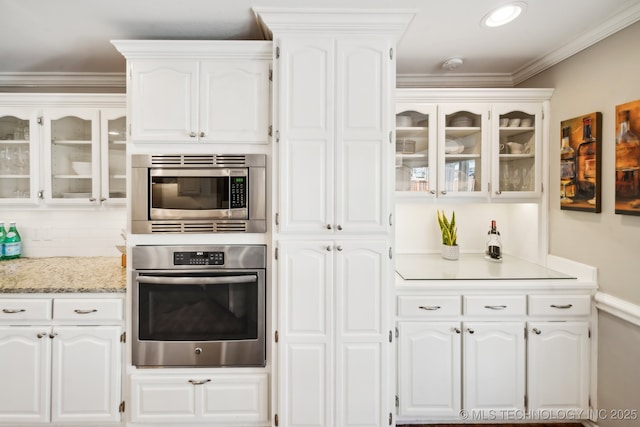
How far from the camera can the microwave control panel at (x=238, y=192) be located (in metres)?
1.95

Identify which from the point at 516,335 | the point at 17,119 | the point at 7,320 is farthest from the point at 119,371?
the point at 516,335

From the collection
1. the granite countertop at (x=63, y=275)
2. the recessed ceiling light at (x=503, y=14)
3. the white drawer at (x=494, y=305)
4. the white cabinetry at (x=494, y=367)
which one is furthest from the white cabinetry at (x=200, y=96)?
the white cabinetry at (x=494, y=367)

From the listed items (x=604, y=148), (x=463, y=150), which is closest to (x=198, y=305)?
(x=463, y=150)

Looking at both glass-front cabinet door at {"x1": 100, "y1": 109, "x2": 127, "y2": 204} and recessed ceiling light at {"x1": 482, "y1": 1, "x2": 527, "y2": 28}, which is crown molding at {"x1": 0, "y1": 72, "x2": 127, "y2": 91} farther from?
recessed ceiling light at {"x1": 482, "y1": 1, "x2": 527, "y2": 28}

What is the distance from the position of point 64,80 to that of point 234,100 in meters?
1.79

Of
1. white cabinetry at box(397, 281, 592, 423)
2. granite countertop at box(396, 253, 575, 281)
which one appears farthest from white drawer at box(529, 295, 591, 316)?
granite countertop at box(396, 253, 575, 281)

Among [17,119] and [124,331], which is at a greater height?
[17,119]

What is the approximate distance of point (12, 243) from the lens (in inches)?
104

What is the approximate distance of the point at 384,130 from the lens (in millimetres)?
1887

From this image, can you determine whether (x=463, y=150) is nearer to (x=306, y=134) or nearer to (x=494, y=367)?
(x=306, y=134)

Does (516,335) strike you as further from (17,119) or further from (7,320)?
(17,119)

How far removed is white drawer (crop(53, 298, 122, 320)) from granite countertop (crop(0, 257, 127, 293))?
0.06 meters

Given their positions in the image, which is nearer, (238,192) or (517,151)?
(238,192)

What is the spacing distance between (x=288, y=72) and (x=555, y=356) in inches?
92.4
